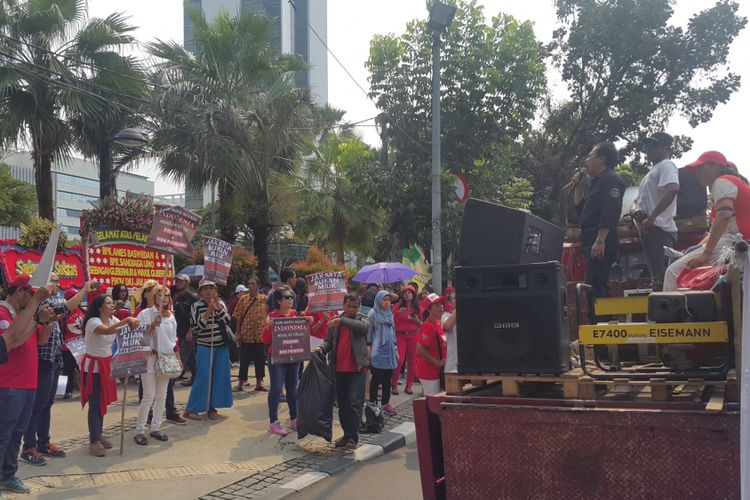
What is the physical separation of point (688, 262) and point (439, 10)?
11.1 meters

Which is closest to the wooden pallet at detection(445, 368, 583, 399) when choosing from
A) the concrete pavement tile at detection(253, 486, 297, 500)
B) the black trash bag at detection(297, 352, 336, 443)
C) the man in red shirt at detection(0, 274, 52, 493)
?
the concrete pavement tile at detection(253, 486, 297, 500)

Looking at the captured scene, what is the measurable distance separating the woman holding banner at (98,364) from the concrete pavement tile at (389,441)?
3.14 meters

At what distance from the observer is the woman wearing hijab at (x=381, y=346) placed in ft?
32.8

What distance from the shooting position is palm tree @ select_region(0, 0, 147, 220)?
1566 centimetres

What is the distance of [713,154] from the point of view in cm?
490

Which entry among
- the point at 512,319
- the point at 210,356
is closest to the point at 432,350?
A: the point at 210,356

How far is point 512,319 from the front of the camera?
12.7ft

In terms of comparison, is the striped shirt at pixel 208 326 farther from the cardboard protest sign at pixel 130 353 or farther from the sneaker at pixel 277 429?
the cardboard protest sign at pixel 130 353

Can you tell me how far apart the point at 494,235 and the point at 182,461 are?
5.00m

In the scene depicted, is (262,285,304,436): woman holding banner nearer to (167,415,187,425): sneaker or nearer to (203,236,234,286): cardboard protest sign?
(203,236,234,286): cardboard protest sign

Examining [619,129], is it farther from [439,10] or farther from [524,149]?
[439,10]

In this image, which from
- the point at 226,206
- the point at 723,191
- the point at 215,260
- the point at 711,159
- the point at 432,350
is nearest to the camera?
the point at 723,191

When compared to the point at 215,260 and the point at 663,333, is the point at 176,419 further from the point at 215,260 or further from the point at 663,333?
the point at 663,333

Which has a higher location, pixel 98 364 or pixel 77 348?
pixel 77 348
